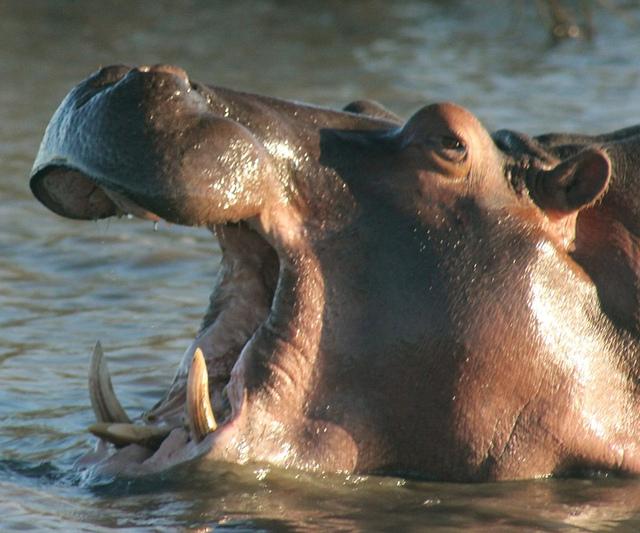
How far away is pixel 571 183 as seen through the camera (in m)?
5.72

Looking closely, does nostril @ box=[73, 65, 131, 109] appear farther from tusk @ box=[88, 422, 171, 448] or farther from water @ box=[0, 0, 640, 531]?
water @ box=[0, 0, 640, 531]

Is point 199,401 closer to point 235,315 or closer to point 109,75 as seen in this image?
point 235,315

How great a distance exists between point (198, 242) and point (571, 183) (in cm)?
445

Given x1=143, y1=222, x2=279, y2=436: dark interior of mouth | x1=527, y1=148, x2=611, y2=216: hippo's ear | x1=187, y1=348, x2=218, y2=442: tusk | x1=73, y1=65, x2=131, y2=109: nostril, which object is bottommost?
x1=187, y1=348, x2=218, y2=442: tusk

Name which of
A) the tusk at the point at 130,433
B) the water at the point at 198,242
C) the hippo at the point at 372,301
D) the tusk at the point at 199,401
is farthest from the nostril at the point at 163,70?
the water at the point at 198,242

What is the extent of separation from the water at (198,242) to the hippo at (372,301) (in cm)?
13

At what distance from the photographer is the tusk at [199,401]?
206 inches

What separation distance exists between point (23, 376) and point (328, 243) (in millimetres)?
2428

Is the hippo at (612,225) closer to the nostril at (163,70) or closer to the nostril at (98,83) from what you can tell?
the nostril at (163,70)

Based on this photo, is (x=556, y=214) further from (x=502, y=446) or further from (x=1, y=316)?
(x=1, y=316)

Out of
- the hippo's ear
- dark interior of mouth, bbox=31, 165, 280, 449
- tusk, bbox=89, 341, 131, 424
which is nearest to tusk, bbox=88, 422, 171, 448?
dark interior of mouth, bbox=31, 165, 280, 449

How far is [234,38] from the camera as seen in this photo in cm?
1755

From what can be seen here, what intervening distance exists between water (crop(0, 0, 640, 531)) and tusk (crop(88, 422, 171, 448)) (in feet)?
0.44

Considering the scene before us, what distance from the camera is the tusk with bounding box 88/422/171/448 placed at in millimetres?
5498
